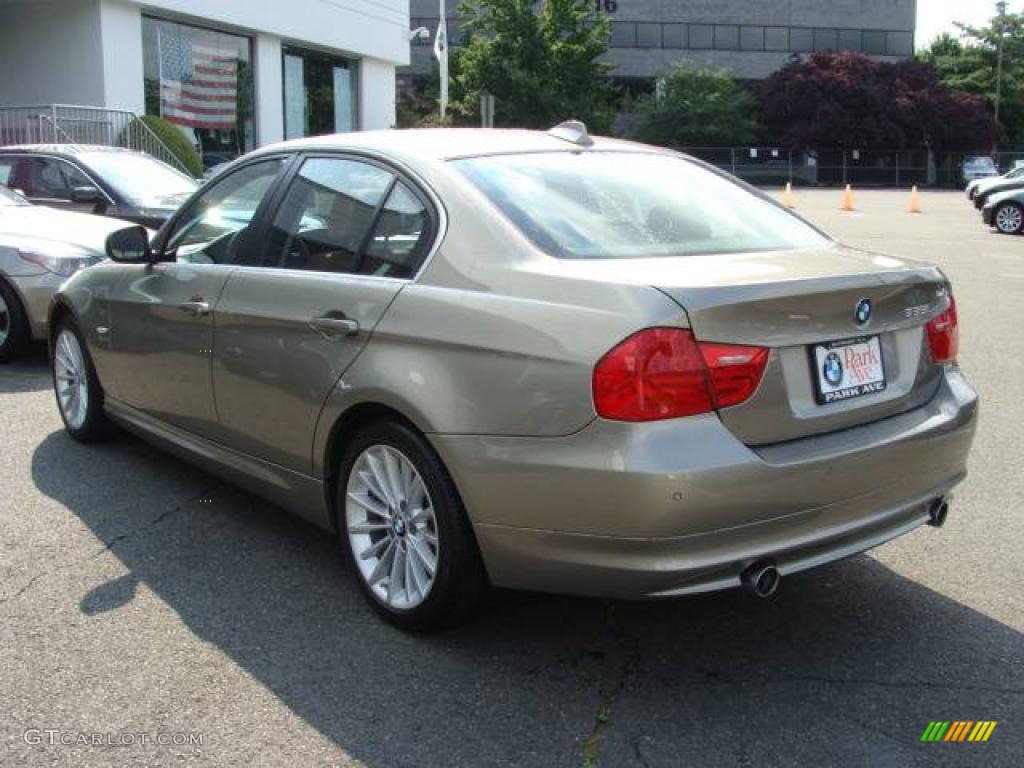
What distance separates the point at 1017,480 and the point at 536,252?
322 centimetres

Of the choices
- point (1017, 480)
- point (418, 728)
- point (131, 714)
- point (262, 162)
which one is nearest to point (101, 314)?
point (262, 162)

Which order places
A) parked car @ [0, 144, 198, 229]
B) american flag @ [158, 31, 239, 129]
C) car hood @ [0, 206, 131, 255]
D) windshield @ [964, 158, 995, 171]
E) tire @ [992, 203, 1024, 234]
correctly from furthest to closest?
windshield @ [964, 158, 995, 171], american flag @ [158, 31, 239, 129], tire @ [992, 203, 1024, 234], parked car @ [0, 144, 198, 229], car hood @ [0, 206, 131, 255]

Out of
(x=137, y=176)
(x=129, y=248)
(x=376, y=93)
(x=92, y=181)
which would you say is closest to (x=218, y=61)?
(x=376, y=93)

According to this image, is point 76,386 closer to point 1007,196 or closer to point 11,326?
point 11,326

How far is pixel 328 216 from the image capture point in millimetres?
4098

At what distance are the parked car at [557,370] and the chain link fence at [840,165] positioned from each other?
186 ft

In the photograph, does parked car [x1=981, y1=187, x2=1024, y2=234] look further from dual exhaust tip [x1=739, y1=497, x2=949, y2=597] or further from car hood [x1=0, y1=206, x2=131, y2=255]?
dual exhaust tip [x1=739, y1=497, x2=949, y2=597]

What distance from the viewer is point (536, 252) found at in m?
3.37

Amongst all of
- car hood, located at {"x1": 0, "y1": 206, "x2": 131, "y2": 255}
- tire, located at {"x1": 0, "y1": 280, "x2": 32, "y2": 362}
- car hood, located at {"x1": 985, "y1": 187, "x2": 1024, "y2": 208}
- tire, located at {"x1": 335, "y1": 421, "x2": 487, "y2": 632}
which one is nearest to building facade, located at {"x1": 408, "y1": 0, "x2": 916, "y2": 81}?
car hood, located at {"x1": 985, "y1": 187, "x2": 1024, "y2": 208}

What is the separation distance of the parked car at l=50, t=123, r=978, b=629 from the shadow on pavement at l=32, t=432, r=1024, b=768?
263 millimetres

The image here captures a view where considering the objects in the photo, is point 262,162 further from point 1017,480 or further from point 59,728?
point 1017,480

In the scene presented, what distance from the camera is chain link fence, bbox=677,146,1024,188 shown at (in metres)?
58.8
